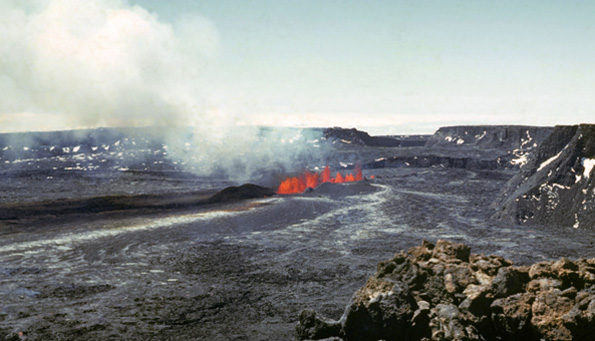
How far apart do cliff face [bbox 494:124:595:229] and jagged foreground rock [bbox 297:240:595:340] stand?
14596 millimetres

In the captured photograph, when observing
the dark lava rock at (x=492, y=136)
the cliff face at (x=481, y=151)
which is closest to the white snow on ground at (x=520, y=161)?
the cliff face at (x=481, y=151)

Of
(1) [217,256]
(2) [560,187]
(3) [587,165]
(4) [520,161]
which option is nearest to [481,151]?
(4) [520,161]

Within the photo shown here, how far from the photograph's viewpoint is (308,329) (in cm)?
789

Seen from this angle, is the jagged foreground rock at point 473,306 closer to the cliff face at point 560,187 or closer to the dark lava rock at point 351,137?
the cliff face at point 560,187

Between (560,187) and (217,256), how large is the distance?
1671cm

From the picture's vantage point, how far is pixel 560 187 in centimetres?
2234

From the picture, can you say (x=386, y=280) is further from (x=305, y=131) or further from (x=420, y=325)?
(x=305, y=131)

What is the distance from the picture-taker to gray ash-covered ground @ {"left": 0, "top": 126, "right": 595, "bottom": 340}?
9.75 m

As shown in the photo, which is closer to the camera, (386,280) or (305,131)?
(386,280)

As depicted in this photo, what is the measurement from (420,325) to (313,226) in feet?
46.2

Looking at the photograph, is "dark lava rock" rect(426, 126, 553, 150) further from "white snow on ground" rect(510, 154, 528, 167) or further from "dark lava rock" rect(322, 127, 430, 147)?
"dark lava rock" rect(322, 127, 430, 147)

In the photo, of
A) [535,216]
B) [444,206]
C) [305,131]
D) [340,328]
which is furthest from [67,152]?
[340,328]

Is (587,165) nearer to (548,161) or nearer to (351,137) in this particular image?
(548,161)

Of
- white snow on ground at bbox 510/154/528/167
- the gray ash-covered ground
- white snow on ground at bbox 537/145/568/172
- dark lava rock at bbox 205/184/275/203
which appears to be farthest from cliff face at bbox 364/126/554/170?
dark lava rock at bbox 205/184/275/203
